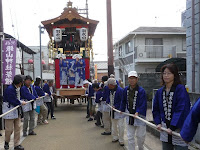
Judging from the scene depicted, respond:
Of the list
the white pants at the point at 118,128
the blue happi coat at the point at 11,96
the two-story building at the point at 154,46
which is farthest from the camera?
the two-story building at the point at 154,46

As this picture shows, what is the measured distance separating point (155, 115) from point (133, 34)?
16155 millimetres

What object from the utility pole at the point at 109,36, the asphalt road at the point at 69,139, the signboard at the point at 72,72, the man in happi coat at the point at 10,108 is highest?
the utility pole at the point at 109,36

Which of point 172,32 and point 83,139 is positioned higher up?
point 172,32

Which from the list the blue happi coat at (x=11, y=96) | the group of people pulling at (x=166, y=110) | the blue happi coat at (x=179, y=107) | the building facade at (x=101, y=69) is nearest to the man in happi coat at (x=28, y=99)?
the blue happi coat at (x=11, y=96)

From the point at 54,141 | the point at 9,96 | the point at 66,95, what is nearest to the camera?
the point at 9,96

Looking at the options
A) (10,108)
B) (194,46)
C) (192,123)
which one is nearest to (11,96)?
(10,108)

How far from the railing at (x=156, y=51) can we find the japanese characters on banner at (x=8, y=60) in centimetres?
1269

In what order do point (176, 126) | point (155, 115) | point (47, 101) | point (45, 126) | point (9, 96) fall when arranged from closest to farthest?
1. point (176, 126)
2. point (155, 115)
3. point (9, 96)
4. point (45, 126)
5. point (47, 101)

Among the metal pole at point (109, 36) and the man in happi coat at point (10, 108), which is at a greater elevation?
the metal pole at point (109, 36)

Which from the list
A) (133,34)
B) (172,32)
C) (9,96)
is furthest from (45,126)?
(172,32)

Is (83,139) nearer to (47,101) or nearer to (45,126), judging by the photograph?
(45,126)

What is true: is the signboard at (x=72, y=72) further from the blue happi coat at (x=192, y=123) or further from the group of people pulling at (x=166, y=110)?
the blue happi coat at (x=192, y=123)

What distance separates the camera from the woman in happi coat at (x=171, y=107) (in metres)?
2.93

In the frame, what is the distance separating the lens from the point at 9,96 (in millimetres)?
5168
